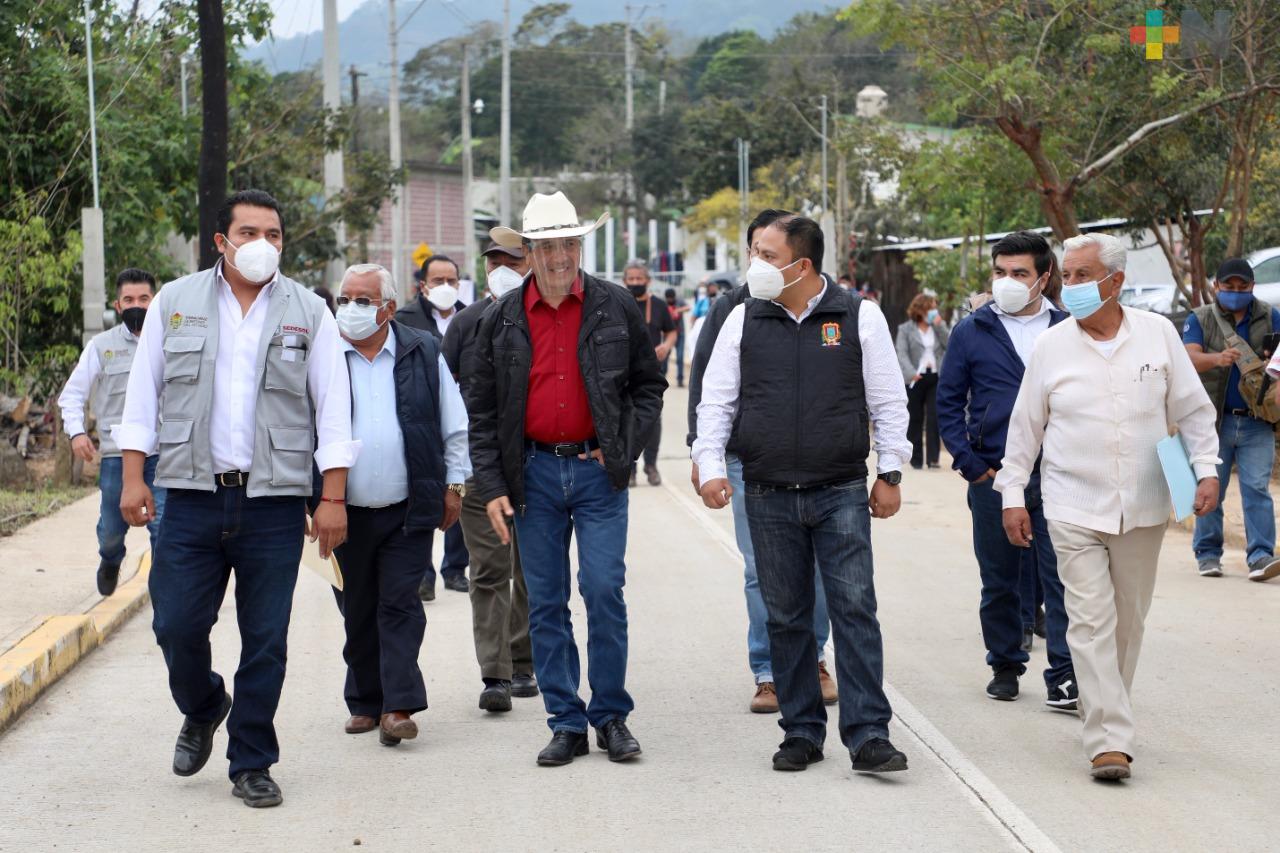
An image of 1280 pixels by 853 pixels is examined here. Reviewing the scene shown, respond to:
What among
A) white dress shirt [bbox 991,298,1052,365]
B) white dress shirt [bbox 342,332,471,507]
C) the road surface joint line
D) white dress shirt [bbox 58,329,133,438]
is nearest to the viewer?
the road surface joint line

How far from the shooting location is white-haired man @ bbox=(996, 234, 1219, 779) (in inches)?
252

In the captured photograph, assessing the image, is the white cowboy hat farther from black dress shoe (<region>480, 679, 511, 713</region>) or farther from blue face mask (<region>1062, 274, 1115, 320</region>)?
black dress shoe (<region>480, 679, 511, 713</region>)

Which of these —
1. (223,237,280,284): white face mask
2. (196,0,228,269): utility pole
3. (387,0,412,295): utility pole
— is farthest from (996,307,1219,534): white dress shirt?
(387,0,412,295): utility pole

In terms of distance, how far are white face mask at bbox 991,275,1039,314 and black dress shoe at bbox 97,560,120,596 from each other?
554 centimetres

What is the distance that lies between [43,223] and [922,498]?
9462 millimetres

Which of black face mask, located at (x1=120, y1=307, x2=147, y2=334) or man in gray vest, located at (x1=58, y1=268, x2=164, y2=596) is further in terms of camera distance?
black face mask, located at (x1=120, y1=307, x2=147, y2=334)

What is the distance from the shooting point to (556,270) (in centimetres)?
647

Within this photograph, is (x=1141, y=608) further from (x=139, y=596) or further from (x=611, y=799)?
(x=139, y=596)

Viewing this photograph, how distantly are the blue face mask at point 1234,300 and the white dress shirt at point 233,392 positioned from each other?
6.66 meters

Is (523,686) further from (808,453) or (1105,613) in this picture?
(1105,613)

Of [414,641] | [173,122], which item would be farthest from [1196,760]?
[173,122]

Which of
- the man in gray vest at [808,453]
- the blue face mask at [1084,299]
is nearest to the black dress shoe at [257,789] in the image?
the man in gray vest at [808,453]

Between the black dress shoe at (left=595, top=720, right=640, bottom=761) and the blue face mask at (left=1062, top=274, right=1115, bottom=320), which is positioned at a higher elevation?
the blue face mask at (left=1062, top=274, right=1115, bottom=320)

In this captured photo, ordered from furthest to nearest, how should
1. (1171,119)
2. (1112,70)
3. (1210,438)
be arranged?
1. (1112,70)
2. (1171,119)
3. (1210,438)
